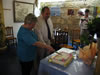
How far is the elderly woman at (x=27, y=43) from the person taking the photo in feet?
4.35

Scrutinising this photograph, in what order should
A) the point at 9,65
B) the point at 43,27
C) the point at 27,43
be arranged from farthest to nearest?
the point at 9,65
the point at 43,27
the point at 27,43

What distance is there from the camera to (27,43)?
1.32 metres

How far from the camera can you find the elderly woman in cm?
133

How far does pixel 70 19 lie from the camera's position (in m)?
4.77

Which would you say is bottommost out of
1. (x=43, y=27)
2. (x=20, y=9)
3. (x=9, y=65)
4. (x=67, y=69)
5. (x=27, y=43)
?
(x=9, y=65)

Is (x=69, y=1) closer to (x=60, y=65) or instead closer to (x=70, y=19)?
(x=70, y=19)

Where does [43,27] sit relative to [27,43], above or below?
above

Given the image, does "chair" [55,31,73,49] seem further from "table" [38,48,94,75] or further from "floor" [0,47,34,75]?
"table" [38,48,94,75]

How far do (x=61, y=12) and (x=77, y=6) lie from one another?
2.70ft

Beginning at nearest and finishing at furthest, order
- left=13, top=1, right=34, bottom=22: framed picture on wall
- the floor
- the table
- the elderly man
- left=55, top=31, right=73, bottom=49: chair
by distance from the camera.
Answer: the table, the elderly man, the floor, left=55, top=31, right=73, bottom=49: chair, left=13, top=1, right=34, bottom=22: framed picture on wall

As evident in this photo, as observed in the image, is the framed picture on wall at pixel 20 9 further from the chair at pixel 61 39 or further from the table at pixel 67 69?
the table at pixel 67 69

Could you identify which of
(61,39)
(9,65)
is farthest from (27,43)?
(61,39)

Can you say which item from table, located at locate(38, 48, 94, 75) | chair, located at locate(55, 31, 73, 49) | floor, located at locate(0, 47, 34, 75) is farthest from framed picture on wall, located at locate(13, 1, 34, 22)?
table, located at locate(38, 48, 94, 75)

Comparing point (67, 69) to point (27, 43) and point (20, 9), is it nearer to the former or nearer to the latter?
point (27, 43)
